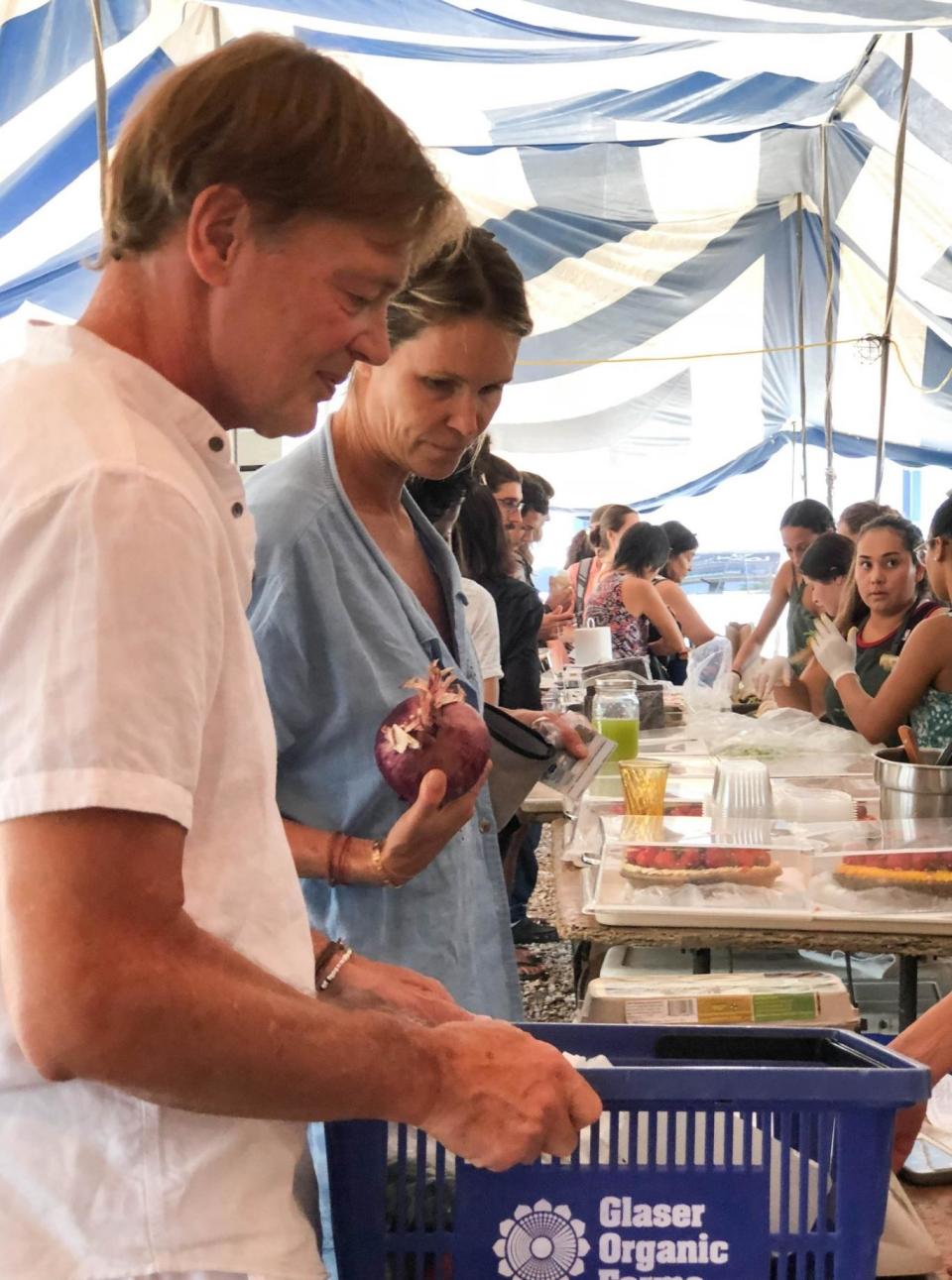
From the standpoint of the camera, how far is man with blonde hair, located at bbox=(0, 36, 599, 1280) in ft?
2.52

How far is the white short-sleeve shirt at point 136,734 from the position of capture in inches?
30.4

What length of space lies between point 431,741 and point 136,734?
0.76 m

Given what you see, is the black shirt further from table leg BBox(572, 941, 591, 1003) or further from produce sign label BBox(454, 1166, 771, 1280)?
produce sign label BBox(454, 1166, 771, 1280)

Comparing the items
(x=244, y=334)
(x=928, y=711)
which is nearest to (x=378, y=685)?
(x=244, y=334)

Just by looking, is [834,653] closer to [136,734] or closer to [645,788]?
[645,788]

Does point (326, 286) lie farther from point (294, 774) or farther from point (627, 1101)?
point (294, 774)

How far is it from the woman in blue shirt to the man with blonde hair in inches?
22.2

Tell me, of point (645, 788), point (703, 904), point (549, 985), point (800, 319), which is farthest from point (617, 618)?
point (703, 904)

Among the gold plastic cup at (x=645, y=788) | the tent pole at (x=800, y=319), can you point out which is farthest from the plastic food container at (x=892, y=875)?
the tent pole at (x=800, y=319)

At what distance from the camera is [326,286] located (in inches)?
37.5

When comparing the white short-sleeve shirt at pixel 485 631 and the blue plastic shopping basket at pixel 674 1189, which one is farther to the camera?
the white short-sleeve shirt at pixel 485 631

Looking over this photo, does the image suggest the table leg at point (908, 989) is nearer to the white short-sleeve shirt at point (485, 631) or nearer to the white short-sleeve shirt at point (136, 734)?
the white short-sleeve shirt at point (485, 631)

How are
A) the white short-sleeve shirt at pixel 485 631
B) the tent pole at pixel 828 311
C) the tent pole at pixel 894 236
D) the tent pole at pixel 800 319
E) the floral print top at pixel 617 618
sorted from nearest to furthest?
the white short-sleeve shirt at pixel 485 631
the tent pole at pixel 894 236
the floral print top at pixel 617 618
the tent pole at pixel 828 311
the tent pole at pixel 800 319

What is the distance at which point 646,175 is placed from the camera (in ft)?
30.6
